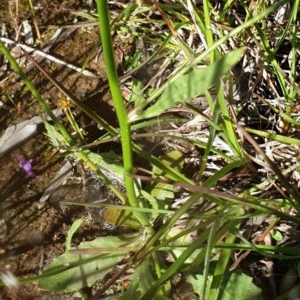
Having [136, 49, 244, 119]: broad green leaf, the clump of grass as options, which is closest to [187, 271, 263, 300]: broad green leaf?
the clump of grass

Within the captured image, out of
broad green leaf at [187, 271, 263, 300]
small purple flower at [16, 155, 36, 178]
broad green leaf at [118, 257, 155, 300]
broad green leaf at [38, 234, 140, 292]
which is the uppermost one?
small purple flower at [16, 155, 36, 178]

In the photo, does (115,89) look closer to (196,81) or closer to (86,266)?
(196,81)

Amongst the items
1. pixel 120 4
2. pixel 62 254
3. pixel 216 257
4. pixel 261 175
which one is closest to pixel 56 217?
pixel 62 254

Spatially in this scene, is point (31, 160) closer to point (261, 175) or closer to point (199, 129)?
point (199, 129)

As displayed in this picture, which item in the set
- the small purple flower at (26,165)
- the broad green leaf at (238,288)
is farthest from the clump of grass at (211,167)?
the small purple flower at (26,165)

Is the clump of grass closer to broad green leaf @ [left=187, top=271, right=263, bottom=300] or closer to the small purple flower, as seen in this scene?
broad green leaf @ [left=187, top=271, right=263, bottom=300]
